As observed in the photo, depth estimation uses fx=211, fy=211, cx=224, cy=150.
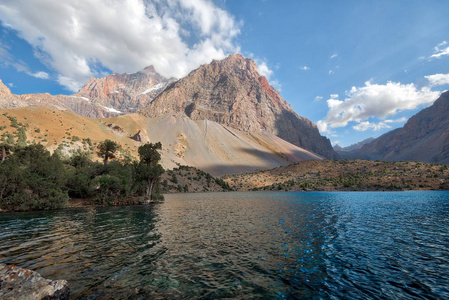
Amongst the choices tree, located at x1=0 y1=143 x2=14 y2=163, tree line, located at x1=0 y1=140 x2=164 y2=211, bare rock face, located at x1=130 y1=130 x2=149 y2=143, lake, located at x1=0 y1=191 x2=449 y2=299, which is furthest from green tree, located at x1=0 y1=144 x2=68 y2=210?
bare rock face, located at x1=130 y1=130 x2=149 y2=143

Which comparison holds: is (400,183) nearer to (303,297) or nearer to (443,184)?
(443,184)

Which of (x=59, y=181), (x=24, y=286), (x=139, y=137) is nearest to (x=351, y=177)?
(x=59, y=181)

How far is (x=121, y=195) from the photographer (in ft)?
152

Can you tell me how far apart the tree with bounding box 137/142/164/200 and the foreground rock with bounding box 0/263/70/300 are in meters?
41.7

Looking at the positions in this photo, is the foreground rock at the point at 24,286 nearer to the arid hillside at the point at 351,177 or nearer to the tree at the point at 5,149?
the tree at the point at 5,149

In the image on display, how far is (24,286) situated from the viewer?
22.5 feet

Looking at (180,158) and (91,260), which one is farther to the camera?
(180,158)

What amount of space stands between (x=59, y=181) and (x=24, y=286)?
118 ft

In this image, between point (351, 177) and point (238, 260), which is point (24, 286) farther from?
point (351, 177)

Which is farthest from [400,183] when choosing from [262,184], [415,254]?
[415,254]

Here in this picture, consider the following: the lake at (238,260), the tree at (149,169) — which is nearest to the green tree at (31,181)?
the lake at (238,260)

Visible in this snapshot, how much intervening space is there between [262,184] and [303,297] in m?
120

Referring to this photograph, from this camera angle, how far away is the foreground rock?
6.65 meters

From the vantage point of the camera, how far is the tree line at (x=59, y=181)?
31062mm
